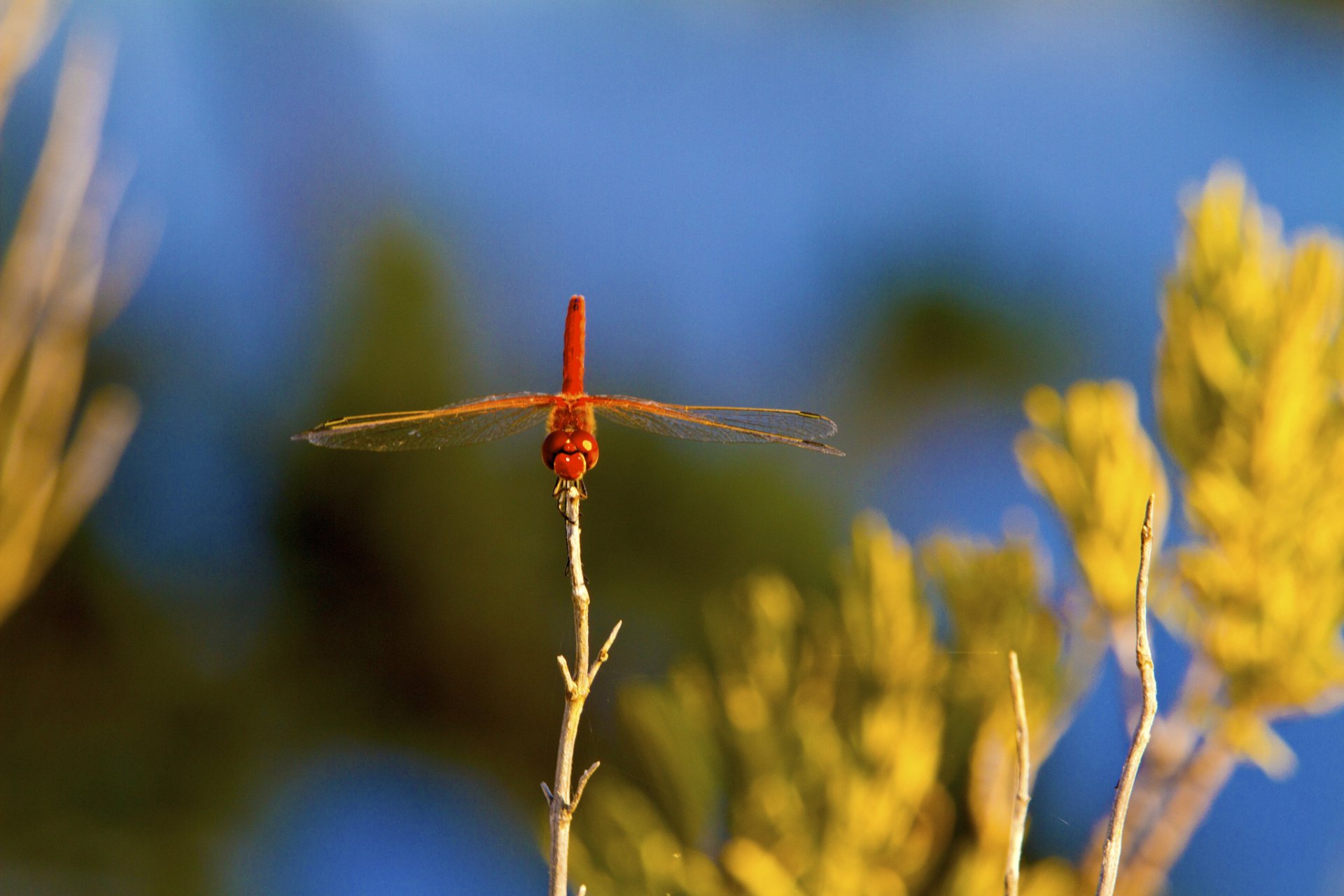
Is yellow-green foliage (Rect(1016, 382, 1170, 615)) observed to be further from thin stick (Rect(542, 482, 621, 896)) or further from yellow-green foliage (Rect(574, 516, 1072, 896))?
thin stick (Rect(542, 482, 621, 896))

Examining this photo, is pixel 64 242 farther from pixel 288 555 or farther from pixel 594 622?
pixel 594 622

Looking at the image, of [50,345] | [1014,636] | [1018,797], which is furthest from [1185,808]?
[50,345]

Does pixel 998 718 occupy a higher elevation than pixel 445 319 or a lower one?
lower

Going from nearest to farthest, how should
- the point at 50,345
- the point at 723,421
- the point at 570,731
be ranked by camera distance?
the point at 570,731
the point at 723,421
the point at 50,345

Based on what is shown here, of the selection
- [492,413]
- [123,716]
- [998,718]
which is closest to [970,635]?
[998,718]

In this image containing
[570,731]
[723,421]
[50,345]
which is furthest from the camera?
[50,345]

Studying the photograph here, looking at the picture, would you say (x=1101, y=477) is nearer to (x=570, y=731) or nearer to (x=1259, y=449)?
(x=1259, y=449)

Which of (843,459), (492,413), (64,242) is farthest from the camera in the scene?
(843,459)
